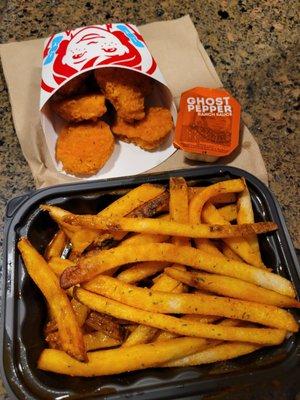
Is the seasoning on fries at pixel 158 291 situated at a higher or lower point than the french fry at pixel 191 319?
→ higher

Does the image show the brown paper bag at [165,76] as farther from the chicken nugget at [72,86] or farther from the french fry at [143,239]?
the french fry at [143,239]

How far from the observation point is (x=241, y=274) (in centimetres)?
114

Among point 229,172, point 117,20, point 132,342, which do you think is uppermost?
point 117,20

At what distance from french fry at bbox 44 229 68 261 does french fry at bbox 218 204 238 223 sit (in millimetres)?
478

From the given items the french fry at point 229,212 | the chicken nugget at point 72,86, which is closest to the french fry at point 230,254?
the french fry at point 229,212

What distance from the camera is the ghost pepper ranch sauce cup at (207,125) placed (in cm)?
160

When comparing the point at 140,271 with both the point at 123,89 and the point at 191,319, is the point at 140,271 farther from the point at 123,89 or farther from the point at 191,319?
the point at 123,89

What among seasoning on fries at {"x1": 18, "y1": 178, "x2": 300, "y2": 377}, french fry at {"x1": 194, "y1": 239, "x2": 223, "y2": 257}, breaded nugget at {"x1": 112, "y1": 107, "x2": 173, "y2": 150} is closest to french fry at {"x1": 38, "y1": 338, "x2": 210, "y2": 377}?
seasoning on fries at {"x1": 18, "y1": 178, "x2": 300, "y2": 377}

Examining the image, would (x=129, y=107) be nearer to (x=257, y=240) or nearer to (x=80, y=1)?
(x=257, y=240)

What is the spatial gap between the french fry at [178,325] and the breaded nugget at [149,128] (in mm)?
765

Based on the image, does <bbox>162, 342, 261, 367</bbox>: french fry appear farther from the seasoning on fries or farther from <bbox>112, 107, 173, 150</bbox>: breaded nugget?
<bbox>112, 107, 173, 150</bbox>: breaded nugget

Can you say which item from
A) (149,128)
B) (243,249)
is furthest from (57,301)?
(149,128)

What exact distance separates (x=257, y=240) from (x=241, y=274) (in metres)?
0.19

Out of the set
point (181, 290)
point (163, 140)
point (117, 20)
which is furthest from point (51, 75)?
point (181, 290)
